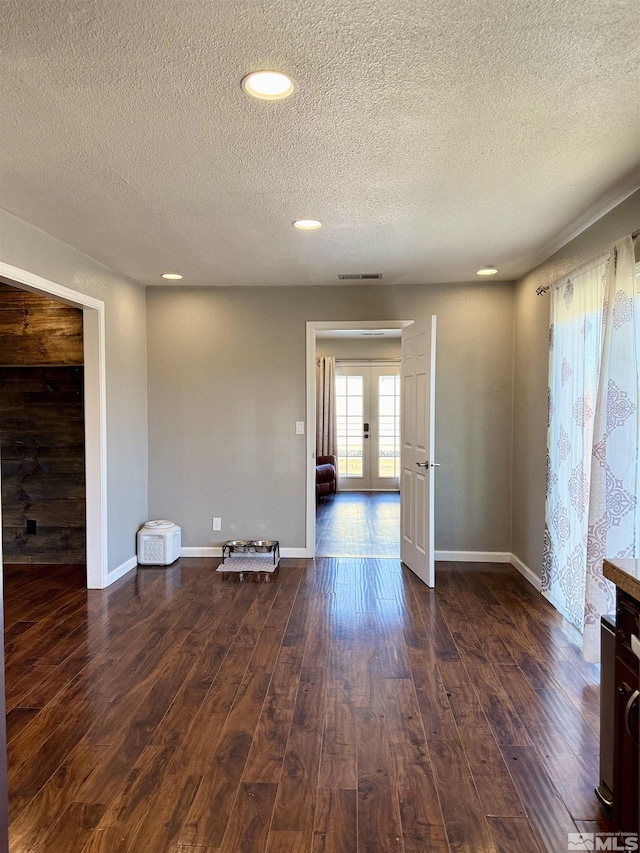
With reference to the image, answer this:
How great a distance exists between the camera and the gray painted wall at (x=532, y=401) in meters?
3.97

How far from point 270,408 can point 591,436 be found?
2812mm

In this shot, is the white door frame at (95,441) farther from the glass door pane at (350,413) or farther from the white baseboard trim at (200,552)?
the glass door pane at (350,413)

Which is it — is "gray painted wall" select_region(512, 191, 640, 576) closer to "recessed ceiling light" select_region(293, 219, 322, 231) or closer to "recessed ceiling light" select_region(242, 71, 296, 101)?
"recessed ceiling light" select_region(293, 219, 322, 231)

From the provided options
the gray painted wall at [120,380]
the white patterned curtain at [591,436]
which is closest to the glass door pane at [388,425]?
the gray painted wall at [120,380]

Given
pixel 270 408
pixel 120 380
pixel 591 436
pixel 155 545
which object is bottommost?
pixel 155 545

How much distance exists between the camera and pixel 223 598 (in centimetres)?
402

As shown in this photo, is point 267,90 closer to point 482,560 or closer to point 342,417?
point 482,560

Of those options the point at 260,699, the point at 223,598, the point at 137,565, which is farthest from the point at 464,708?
the point at 137,565

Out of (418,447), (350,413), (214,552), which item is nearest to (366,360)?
(350,413)

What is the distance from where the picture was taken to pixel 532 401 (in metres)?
4.31

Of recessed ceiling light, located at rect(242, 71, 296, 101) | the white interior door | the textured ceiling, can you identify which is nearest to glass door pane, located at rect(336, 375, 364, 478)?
the white interior door

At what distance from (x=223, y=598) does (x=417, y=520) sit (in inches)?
66.8

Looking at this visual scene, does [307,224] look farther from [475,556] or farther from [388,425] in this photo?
[388,425]

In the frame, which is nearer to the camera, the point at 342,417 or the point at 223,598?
the point at 223,598
